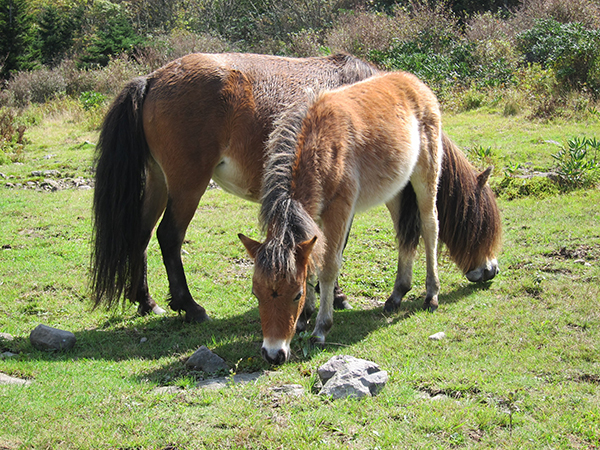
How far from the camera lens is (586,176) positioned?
27.5 feet

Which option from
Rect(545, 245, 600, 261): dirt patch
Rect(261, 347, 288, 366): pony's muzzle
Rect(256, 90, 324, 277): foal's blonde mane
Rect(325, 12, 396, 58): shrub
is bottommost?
Rect(545, 245, 600, 261): dirt patch

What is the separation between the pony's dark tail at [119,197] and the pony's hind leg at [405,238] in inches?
103

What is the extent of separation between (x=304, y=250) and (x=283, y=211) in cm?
33

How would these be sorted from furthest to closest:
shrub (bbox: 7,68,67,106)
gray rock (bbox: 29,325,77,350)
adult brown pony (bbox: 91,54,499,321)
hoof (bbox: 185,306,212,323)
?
shrub (bbox: 7,68,67,106), hoof (bbox: 185,306,212,323), adult brown pony (bbox: 91,54,499,321), gray rock (bbox: 29,325,77,350)

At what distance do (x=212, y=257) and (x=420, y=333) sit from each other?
318cm

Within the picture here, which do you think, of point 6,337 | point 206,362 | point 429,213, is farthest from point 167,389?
point 429,213

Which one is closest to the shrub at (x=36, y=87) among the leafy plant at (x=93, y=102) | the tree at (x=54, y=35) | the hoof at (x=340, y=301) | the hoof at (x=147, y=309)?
the leafy plant at (x=93, y=102)

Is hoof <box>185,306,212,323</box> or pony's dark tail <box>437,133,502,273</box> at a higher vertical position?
pony's dark tail <box>437,133,502,273</box>

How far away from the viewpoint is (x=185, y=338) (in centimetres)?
474

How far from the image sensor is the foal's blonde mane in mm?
3568

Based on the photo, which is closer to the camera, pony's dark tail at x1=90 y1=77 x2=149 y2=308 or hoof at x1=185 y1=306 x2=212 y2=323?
pony's dark tail at x1=90 y1=77 x2=149 y2=308

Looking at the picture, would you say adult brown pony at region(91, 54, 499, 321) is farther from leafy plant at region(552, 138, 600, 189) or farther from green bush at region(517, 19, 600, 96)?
green bush at region(517, 19, 600, 96)

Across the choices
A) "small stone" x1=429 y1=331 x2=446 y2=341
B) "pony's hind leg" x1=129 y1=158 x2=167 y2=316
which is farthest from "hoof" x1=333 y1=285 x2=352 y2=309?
"pony's hind leg" x1=129 y1=158 x2=167 y2=316

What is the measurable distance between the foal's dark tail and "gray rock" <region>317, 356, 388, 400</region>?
2652mm
